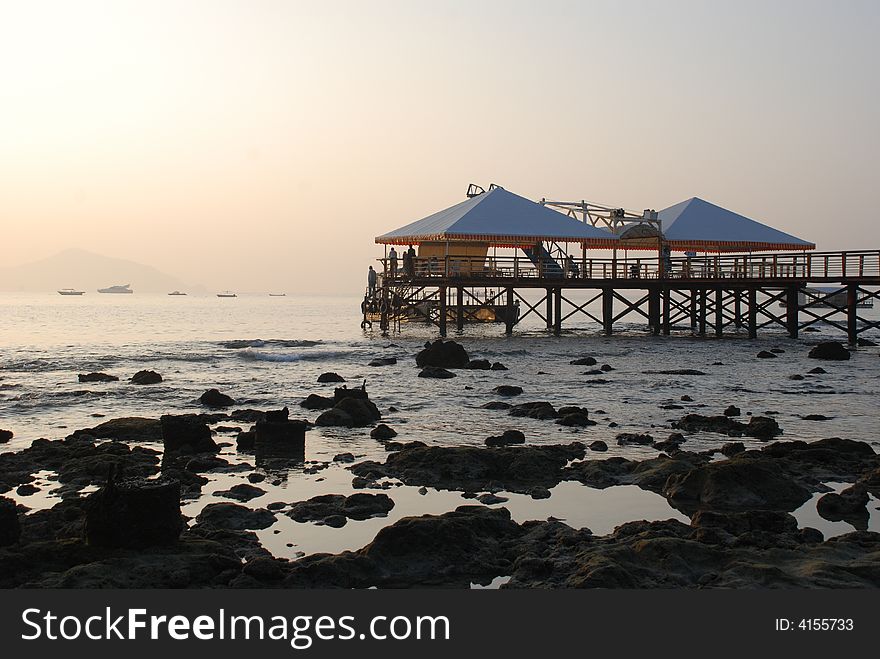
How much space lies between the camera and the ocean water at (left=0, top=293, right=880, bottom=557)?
997 centimetres

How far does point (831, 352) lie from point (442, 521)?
86.5ft

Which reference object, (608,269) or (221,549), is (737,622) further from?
(608,269)

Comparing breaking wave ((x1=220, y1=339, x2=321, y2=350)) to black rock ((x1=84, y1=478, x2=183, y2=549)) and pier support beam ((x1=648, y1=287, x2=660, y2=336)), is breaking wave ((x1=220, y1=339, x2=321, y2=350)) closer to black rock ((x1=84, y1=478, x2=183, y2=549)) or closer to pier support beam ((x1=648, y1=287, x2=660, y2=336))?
pier support beam ((x1=648, y1=287, x2=660, y2=336))

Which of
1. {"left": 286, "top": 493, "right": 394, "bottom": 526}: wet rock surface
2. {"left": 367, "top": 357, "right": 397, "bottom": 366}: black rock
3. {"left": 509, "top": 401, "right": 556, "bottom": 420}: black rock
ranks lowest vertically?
{"left": 367, "top": 357, "right": 397, "bottom": 366}: black rock

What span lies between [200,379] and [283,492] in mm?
16893

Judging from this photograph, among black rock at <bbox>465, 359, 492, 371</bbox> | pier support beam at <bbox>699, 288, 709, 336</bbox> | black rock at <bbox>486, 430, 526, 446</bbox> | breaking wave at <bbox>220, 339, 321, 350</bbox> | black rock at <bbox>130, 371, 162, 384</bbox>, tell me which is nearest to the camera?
black rock at <bbox>486, 430, 526, 446</bbox>

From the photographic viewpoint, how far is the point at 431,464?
37.8ft

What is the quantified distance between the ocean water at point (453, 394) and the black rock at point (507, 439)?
1.58 feet

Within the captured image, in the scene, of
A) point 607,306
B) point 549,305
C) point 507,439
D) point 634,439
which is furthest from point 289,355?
point 634,439

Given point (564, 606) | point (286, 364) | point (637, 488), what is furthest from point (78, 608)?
point (286, 364)

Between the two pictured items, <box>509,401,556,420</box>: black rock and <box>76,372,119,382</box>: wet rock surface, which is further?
<box>76,372,119,382</box>: wet rock surface

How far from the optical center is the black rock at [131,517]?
7.54 m

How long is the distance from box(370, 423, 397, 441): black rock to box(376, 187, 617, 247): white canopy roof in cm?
2410

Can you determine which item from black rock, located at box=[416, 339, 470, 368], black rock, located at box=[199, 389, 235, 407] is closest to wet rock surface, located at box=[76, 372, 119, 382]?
black rock, located at box=[199, 389, 235, 407]
